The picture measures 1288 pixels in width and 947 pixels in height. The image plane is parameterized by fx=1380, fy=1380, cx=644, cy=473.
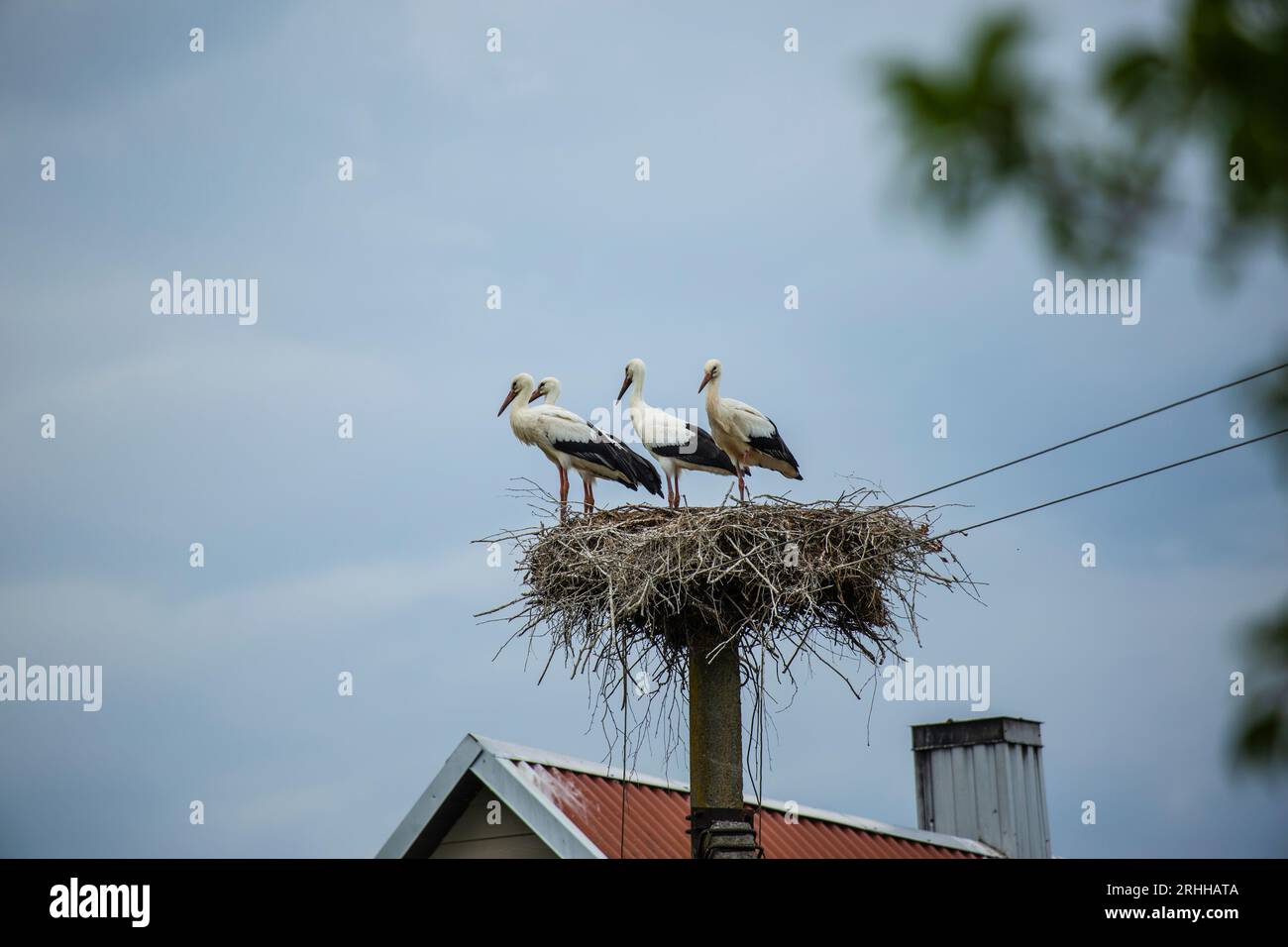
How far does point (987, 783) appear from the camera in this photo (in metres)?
11.3

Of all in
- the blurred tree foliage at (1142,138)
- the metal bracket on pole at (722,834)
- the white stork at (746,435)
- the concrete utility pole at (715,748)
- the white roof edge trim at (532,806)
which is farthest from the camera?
the white stork at (746,435)

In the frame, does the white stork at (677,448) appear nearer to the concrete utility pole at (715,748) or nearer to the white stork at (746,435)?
the white stork at (746,435)

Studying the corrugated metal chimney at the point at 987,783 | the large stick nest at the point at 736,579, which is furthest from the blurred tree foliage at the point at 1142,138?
the corrugated metal chimney at the point at 987,783

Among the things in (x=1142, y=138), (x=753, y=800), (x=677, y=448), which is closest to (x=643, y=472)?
(x=677, y=448)

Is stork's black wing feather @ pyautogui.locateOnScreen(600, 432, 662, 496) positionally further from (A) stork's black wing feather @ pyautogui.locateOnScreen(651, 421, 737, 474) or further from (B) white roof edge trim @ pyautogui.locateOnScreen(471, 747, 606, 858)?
(B) white roof edge trim @ pyautogui.locateOnScreen(471, 747, 606, 858)

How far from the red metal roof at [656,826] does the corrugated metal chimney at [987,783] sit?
0.90m

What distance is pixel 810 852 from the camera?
31.1 ft

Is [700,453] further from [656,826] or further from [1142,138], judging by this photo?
[1142,138]

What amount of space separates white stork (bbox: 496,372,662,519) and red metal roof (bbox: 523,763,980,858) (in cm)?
239

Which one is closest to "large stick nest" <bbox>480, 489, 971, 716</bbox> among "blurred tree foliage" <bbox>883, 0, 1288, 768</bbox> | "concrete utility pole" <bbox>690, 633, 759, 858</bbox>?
"concrete utility pole" <bbox>690, 633, 759, 858</bbox>

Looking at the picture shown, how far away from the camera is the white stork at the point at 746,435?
10.6 m
